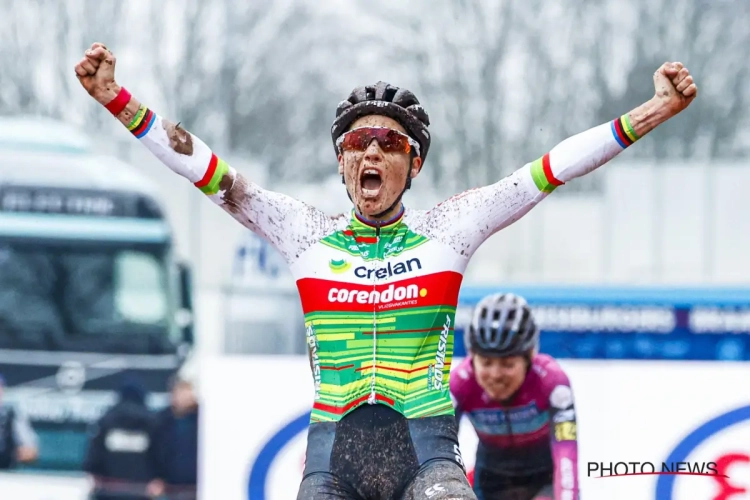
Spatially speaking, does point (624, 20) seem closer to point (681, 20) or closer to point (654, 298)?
point (681, 20)


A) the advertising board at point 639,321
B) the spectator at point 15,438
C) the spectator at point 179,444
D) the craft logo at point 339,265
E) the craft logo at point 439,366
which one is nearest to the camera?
the craft logo at point 439,366

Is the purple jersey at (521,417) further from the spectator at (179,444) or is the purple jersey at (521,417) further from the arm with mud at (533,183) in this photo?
the arm with mud at (533,183)

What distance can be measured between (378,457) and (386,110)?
1070 millimetres

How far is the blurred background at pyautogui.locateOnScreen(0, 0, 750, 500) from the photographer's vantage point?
5934 millimetres

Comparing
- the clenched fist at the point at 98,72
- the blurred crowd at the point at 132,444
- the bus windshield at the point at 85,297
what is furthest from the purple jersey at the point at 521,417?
the clenched fist at the point at 98,72

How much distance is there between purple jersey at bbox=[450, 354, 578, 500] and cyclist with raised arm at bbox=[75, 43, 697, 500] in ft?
6.70

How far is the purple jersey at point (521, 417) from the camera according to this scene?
5379 millimetres

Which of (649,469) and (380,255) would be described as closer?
(380,255)

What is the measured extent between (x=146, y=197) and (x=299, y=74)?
3.89 feet

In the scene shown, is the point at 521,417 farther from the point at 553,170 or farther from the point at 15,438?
the point at 15,438

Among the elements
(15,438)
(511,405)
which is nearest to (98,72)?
(511,405)

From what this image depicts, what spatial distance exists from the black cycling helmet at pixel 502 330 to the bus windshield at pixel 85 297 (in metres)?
2.00

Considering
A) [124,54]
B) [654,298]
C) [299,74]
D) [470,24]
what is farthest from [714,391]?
[124,54]

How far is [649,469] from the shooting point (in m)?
5.78
